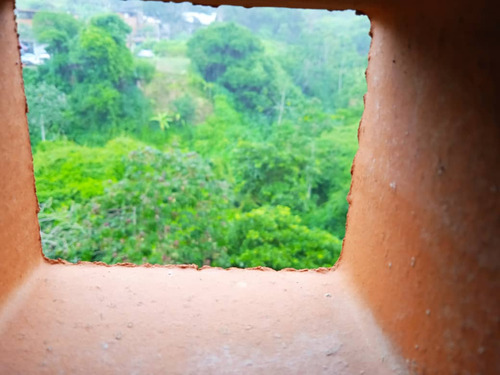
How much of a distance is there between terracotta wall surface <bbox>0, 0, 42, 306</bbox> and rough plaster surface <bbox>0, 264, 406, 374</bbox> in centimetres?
8

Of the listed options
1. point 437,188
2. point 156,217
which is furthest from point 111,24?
point 437,188

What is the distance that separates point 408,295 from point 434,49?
51cm

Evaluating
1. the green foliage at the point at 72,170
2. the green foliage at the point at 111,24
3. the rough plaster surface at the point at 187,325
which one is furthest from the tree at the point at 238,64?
the rough plaster surface at the point at 187,325

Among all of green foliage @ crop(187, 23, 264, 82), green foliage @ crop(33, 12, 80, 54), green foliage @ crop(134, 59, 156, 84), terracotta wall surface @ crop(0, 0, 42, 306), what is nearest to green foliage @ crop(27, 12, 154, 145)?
green foliage @ crop(33, 12, 80, 54)

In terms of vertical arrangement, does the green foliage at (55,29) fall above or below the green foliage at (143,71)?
above

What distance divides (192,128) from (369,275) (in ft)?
32.8

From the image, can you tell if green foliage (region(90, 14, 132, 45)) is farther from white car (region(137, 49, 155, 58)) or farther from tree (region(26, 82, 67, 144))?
tree (region(26, 82, 67, 144))

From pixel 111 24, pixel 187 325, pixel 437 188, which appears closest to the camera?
pixel 437 188

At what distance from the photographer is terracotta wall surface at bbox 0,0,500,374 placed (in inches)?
28.6

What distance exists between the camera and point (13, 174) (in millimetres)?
1209

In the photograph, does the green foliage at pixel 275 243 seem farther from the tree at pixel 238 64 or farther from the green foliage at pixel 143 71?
the green foliage at pixel 143 71

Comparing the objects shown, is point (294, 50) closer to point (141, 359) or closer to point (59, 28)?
point (59, 28)

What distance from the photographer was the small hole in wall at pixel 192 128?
4.96 m

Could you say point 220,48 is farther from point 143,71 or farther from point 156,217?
point 156,217
